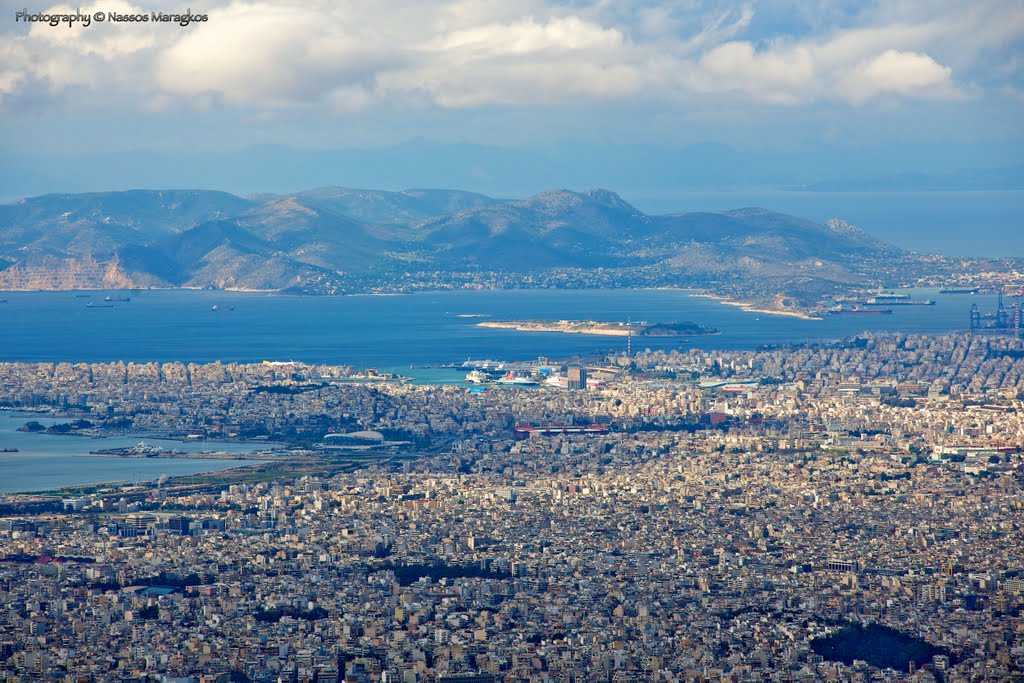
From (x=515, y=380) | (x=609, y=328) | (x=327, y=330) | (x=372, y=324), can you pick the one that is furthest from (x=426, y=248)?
(x=515, y=380)

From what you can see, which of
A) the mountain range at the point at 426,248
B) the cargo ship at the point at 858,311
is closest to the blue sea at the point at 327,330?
the cargo ship at the point at 858,311

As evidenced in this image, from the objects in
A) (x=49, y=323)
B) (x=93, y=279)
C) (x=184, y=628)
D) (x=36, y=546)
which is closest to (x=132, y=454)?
(x=36, y=546)

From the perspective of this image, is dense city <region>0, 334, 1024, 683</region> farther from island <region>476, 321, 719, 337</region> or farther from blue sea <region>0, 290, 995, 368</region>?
island <region>476, 321, 719, 337</region>

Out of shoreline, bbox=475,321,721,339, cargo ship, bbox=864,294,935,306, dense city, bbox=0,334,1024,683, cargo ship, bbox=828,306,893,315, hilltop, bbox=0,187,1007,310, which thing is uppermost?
hilltop, bbox=0,187,1007,310

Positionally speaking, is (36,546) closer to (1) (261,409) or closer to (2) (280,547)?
(2) (280,547)

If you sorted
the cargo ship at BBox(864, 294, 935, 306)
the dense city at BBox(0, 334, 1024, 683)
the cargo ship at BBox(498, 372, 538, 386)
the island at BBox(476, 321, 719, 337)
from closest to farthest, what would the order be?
1. the dense city at BBox(0, 334, 1024, 683)
2. the cargo ship at BBox(498, 372, 538, 386)
3. the island at BBox(476, 321, 719, 337)
4. the cargo ship at BBox(864, 294, 935, 306)

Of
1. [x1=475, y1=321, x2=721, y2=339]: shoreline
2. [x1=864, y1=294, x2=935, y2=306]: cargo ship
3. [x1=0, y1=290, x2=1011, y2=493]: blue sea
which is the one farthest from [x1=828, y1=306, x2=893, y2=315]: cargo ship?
[x1=475, y1=321, x2=721, y2=339]: shoreline

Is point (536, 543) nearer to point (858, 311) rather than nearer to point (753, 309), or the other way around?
point (858, 311)
